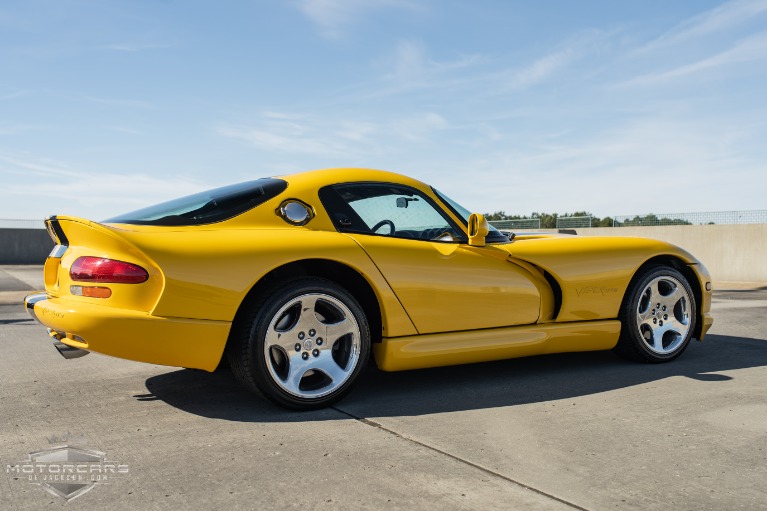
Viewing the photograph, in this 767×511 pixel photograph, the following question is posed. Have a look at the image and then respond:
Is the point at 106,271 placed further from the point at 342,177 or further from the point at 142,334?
the point at 342,177

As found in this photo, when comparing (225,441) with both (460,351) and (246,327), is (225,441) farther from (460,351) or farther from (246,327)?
(460,351)

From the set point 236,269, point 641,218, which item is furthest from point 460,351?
point 641,218

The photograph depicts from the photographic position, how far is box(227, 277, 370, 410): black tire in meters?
3.46

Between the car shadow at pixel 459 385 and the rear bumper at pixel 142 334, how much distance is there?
15.0 inches

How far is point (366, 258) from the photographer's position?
3.78 metres

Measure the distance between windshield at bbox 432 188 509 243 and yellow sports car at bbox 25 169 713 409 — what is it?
1cm

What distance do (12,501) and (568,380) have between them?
10.5 feet

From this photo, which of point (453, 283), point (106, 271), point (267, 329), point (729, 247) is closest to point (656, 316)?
point (453, 283)

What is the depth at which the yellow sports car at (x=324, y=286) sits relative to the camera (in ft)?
11.0

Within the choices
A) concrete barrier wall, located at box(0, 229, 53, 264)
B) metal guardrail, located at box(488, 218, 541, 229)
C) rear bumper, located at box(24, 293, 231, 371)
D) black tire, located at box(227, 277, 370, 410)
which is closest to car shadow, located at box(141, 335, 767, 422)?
black tire, located at box(227, 277, 370, 410)

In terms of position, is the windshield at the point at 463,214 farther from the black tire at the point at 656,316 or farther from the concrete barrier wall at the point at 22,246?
the concrete barrier wall at the point at 22,246

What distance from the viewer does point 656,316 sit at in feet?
16.4

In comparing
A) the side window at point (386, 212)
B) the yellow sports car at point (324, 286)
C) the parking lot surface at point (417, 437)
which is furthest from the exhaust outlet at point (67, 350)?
the side window at point (386, 212)

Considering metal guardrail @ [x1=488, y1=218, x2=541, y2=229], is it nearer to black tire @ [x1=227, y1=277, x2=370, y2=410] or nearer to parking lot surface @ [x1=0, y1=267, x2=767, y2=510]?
parking lot surface @ [x1=0, y1=267, x2=767, y2=510]
